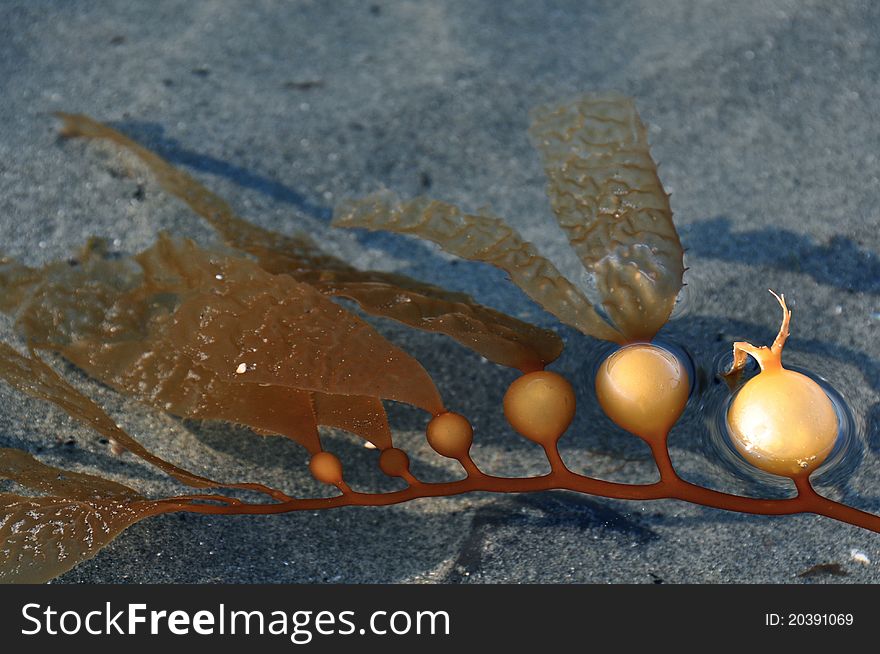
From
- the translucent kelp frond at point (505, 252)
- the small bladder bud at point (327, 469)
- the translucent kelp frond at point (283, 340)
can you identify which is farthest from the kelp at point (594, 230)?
the small bladder bud at point (327, 469)

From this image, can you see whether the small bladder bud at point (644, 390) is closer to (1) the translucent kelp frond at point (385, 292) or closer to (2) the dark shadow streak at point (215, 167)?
(1) the translucent kelp frond at point (385, 292)

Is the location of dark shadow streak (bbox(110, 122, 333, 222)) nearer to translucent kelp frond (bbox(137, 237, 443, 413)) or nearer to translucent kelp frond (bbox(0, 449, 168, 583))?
translucent kelp frond (bbox(137, 237, 443, 413))

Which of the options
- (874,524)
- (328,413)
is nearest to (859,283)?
(874,524)

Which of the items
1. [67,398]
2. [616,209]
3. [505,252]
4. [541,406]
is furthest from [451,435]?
[67,398]

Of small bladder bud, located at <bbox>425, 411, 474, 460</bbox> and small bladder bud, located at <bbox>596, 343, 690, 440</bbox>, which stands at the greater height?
small bladder bud, located at <bbox>596, 343, 690, 440</bbox>

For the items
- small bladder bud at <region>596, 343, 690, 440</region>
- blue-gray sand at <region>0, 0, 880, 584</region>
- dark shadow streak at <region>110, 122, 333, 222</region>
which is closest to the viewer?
small bladder bud at <region>596, 343, 690, 440</region>

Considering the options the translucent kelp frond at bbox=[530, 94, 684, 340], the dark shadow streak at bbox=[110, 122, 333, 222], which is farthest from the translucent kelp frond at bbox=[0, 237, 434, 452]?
the dark shadow streak at bbox=[110, 122, 333, 222]

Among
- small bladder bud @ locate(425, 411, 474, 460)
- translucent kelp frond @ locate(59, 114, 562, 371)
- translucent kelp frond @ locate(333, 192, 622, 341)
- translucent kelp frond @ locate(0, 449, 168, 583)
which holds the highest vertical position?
translucent kelp frond @ locate(333, 192, 622, 341)
